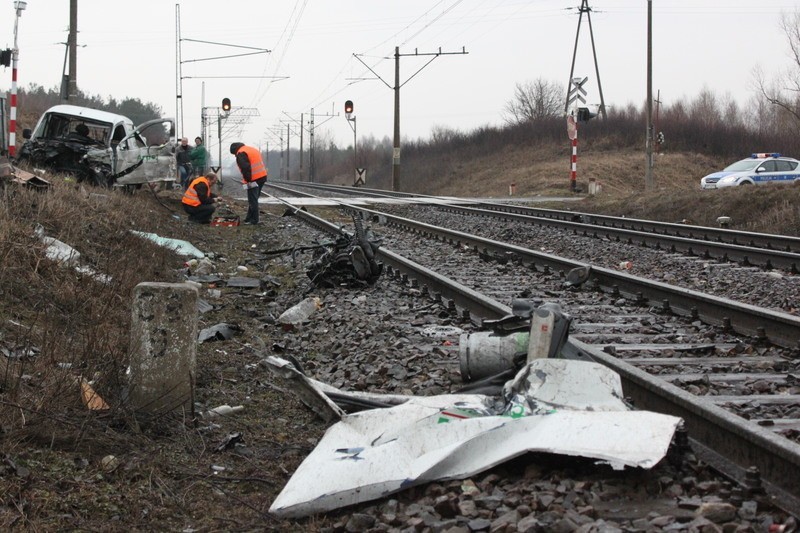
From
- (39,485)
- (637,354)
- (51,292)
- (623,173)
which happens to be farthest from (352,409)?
(623,173)

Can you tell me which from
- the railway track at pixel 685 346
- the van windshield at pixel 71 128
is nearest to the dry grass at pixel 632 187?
the railway track at pixel 685 346

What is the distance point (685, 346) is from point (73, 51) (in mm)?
22063

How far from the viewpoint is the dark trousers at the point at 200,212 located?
17.2 m

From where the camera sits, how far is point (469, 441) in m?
3.51

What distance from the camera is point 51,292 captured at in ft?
22.7

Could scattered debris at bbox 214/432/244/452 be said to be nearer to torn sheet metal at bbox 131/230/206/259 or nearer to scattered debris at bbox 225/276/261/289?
scattered debris at bbox 225/276/261/289

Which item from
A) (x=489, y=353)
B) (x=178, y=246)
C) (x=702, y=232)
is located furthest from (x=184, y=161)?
(x=489, y=353)

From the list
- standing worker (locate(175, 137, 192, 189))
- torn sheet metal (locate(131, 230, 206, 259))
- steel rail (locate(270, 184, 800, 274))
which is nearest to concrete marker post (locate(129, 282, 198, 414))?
torn sheet metal (locate(131, 230, 206, 259))

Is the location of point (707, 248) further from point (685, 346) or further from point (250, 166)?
point (250, 166)

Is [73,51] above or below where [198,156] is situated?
above

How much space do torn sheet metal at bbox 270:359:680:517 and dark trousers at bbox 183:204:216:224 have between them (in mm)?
13700

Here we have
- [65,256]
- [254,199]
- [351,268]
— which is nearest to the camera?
[65,256]

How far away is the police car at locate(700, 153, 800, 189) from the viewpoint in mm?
Result: 25706

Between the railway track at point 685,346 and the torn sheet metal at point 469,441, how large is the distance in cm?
35
